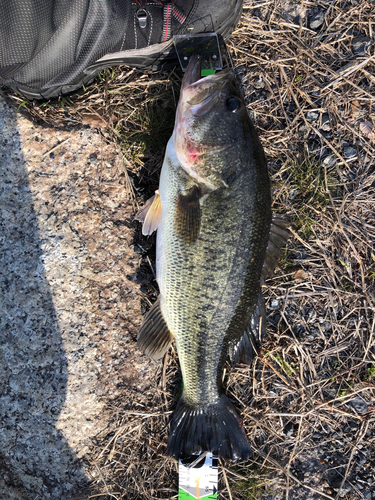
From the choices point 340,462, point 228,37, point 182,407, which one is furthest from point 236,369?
point 228,37

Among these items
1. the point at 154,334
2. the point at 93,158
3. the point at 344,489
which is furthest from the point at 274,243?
the point at 344,489

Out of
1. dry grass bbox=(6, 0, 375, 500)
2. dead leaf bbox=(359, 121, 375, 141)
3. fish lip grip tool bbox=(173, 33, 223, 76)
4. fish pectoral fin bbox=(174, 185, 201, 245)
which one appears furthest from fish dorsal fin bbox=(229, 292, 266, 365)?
fish lip grip tool bbox=(173, 33, 223, 76)

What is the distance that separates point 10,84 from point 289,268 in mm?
2908

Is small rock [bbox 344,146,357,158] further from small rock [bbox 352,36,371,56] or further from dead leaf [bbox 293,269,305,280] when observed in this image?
dead leaf [bbox 293,269,305,280]

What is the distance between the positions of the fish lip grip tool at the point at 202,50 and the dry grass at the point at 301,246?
230mm

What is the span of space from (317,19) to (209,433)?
3.85m

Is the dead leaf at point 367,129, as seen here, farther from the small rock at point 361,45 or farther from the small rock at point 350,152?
the small rock at point 361,45

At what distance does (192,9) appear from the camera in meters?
2.83

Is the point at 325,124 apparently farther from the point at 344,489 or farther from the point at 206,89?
the point at 344,489

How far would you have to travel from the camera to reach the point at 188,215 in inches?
95.8

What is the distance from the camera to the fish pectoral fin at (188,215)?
95.1 inches

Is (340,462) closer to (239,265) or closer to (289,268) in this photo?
(289,268)

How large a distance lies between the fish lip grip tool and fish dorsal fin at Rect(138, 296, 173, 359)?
2.06 metres

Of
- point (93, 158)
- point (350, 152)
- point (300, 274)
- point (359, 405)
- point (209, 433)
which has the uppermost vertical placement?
point (93, 158)
